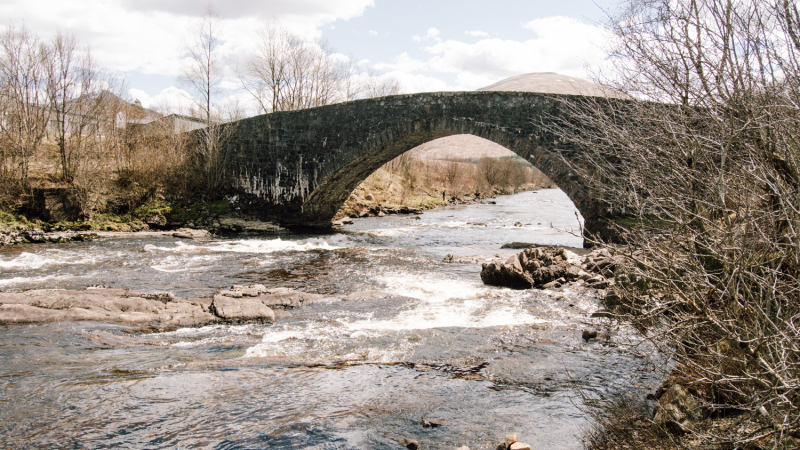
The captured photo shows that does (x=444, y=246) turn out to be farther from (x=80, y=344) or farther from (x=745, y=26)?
(x=745, y=26)

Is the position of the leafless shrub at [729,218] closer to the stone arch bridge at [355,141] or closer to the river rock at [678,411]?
the river rock at [678,411]

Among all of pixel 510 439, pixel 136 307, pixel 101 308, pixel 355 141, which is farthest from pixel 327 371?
pixel 355 141

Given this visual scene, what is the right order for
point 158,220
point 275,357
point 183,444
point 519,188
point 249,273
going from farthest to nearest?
1. point 519,188
2. point 158,220
3. point 249,273
4. point 275,357
5. point 183,444

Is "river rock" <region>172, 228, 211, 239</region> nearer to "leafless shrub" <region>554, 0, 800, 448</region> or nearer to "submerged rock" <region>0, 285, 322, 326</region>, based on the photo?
"submerged rock" <region>0, 285, 322, 326</region>

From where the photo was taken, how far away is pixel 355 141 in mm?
17766

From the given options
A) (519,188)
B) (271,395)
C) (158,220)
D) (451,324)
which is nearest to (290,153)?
(158,220)

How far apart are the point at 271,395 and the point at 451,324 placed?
3.24 meters

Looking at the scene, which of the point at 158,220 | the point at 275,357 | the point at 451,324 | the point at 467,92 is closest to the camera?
the point at 275,357

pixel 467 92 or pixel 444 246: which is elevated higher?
pixel 467 92

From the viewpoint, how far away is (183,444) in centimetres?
422

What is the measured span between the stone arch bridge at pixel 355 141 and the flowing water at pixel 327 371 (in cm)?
596

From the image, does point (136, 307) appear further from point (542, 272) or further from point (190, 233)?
point (190, 233)

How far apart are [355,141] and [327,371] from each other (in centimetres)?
1282

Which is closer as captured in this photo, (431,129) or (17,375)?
(17,375)
